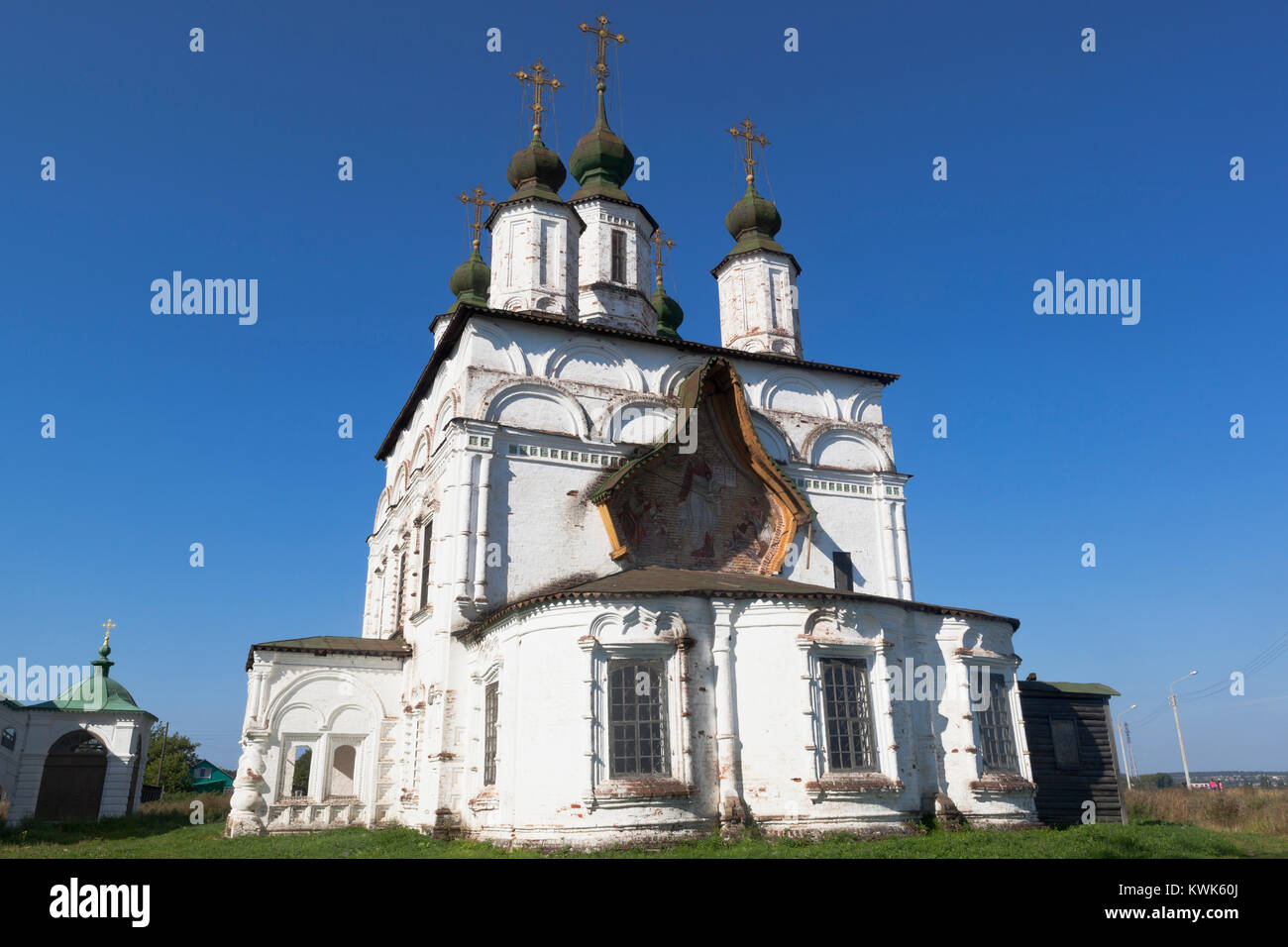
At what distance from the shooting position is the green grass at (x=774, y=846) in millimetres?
11516

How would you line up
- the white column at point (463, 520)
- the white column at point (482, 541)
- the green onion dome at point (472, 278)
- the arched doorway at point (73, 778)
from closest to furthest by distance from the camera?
the white column at point (463, 520), the white column at point (482, 541), the arched doorway at point (73, 778), the green onion dome at point (472, 278)

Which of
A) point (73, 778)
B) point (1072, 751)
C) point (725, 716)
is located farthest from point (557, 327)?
point (73, 778)

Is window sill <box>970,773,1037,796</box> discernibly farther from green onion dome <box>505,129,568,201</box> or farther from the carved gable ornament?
green onion dome <box>505,129,568,201</box>

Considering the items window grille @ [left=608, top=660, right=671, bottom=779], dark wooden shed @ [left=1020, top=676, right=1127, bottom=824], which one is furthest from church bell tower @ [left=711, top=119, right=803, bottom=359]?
window grille @ [left=608, top=660, right=671, bottom=779]

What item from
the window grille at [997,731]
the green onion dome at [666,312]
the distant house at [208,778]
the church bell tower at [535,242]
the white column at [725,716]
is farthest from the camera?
the distant house at [208,778]

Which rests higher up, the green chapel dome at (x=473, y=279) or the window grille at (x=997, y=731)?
the green chapel dome at (x=473, y=279)

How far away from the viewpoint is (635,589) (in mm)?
13430

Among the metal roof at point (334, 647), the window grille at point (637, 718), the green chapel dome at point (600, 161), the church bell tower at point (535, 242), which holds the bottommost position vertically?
the window grille at point (637, 718)

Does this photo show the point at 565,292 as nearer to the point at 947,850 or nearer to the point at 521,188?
the point at 521,188

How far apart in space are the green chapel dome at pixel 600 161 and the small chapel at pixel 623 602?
0.07 metres

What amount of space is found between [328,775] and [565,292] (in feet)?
36.9

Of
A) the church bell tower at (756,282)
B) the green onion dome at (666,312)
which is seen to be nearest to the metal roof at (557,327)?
the church bell tower at (756,282)

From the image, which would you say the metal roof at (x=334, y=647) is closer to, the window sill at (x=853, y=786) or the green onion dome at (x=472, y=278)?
the window sill at (x=853, y=786)
